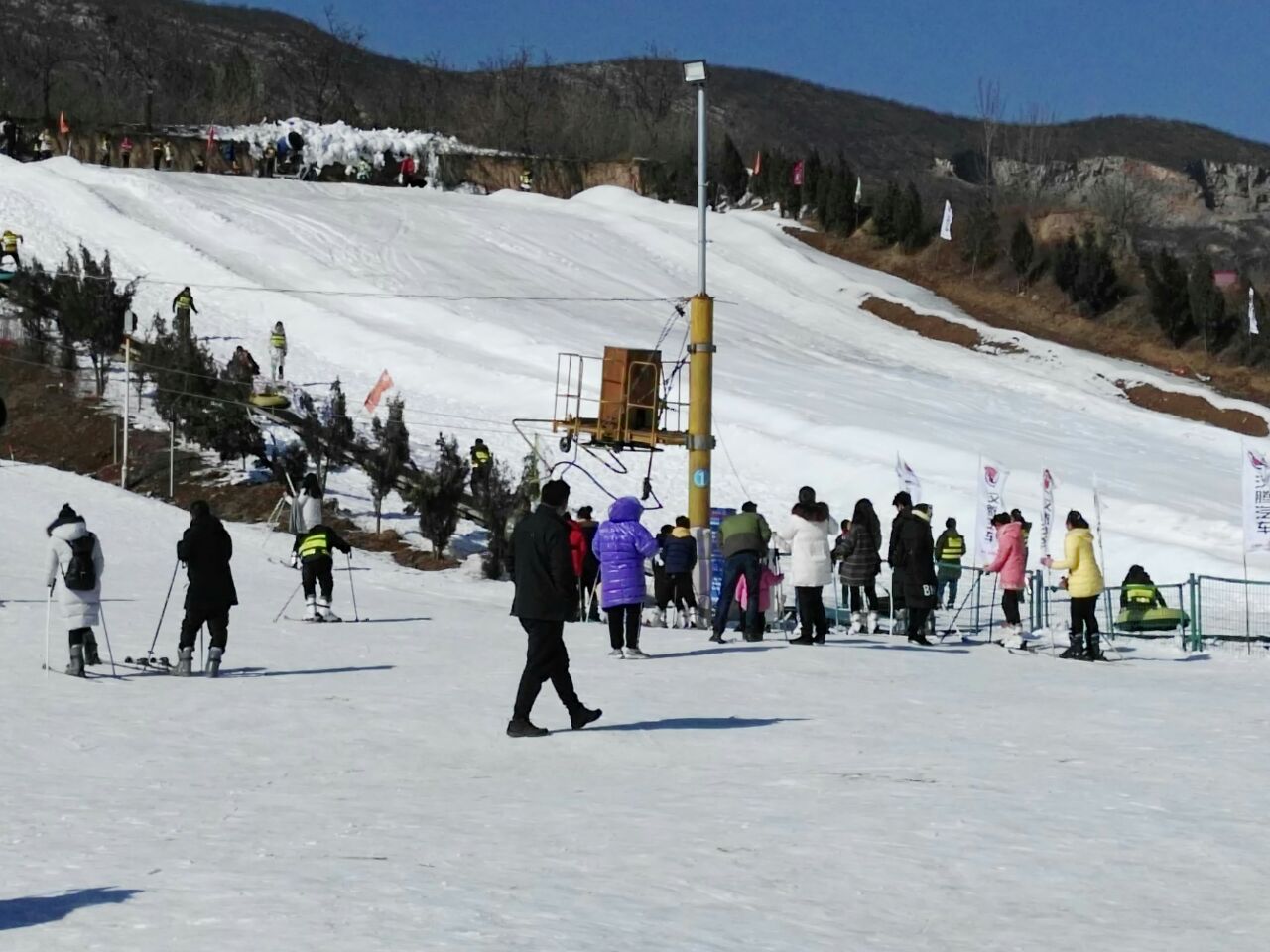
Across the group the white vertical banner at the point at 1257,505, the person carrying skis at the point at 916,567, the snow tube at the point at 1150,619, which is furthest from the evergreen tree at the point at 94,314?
the white vertical banner at the point at 1257,505

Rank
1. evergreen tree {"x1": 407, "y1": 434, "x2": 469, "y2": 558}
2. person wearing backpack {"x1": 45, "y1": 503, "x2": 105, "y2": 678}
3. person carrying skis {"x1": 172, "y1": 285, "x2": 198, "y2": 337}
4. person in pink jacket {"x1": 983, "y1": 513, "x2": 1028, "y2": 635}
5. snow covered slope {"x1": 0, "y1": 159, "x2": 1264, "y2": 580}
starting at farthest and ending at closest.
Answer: person carrying skis {"x1": 172, "y1": 285, "x2": 198, "y2": 337}
snow covered slope {"x1": 0, "y1": 159, "x2": 1264, "y2": 580}
evergreen tree {"x1": 407, "y1": 434, "x2": 469, "y2": 558}
person in pink jacket {"x1": 983, "y1": 513, "x2": 1028, "y2": 635}
person wearing backpack {"x1": 45, "y1": 503, "x2": 105, "y2": 678}

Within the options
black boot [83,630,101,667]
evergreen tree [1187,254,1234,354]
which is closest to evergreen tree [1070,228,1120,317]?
evergreen tree [1187,254,1234,354]

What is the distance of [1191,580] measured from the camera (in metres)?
18.7

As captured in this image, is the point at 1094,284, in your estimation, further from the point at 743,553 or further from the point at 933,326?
the point at 743,553

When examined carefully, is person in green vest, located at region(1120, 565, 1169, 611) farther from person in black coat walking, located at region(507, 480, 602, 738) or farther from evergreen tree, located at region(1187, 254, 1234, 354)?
evergreen tree, located at region(1187, 254, 1234, 354)

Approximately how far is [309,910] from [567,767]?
362 cm

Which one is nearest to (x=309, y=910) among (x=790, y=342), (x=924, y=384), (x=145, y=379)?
(x=145, y=379)

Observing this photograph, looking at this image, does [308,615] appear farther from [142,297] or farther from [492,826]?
[142,297]

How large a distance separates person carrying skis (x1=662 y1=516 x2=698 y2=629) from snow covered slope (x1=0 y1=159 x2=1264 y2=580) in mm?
9518

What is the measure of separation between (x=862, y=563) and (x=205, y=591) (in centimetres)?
749

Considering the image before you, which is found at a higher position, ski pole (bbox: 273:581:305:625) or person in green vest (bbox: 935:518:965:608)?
person in green vest (bbox: 935:518:965:608)

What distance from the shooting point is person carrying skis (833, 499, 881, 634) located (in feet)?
60.1

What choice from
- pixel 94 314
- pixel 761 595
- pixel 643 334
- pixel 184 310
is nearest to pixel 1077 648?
pixel 761 595

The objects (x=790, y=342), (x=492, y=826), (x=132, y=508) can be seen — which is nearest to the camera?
(x=492, y=826)
